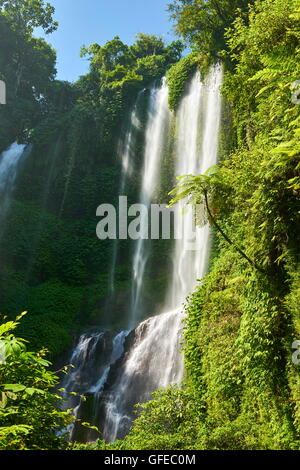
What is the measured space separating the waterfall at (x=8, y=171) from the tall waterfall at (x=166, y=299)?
8.39 meters

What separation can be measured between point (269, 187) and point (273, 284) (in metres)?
1.55

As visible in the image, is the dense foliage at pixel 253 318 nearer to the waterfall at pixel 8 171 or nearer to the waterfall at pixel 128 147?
the waterfall at pixel 128 147

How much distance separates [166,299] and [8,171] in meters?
13.8

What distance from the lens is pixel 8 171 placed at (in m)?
25.4

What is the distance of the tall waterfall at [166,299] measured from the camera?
477 inches

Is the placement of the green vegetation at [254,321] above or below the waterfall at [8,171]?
below

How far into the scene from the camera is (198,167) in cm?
1806

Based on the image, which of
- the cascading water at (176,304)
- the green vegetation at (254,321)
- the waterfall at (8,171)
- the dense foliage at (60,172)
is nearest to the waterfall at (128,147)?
the dense foliage at (60,172)

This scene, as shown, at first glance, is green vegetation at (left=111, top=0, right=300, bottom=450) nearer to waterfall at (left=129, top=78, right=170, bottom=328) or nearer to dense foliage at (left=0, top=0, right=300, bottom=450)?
dense foliage at (left=0, top=0, right=300, bottom=450)

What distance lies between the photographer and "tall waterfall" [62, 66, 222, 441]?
12125mm

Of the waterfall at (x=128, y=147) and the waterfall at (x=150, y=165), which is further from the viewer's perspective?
the waterfall at (x=128, y=147)

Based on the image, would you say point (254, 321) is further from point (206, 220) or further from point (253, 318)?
point (206, 220)

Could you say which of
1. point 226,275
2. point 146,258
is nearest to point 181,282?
point 146,258
